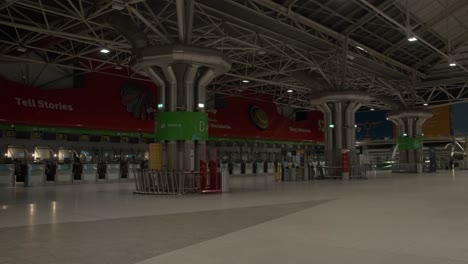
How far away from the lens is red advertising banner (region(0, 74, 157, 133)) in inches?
896

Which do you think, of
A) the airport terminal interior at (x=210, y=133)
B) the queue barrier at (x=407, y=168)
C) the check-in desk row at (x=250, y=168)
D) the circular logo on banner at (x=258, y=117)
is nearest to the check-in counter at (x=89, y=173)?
the airport terminal interior at (x=210, y=133)

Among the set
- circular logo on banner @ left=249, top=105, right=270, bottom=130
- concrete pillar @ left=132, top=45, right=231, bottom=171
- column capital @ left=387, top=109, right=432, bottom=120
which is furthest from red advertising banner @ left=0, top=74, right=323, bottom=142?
column capital @ left=387, top=109, right=432, bottom=120

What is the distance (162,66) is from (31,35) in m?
9.94

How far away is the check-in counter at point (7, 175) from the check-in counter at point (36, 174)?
2.64ft

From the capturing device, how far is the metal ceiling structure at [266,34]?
60.4 ft

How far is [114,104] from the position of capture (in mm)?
27172

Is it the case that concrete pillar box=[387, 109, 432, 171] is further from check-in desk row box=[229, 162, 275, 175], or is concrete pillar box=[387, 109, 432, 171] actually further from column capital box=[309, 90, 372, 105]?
column capital box=[309, 90, 372, 105]

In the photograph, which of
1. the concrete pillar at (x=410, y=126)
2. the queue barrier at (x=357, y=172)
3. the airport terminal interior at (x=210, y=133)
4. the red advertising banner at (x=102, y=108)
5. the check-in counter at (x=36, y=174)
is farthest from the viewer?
the concrete pillar at (x=410, y=126)

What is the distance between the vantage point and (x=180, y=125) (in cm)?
1562

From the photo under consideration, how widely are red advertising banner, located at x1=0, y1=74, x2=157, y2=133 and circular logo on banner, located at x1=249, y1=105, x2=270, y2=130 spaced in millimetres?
10873

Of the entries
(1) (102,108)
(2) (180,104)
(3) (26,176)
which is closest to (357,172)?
(2) (180,104)

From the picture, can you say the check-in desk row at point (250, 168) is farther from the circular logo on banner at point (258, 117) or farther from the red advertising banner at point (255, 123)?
the circular logo on banner at point (258, 117)

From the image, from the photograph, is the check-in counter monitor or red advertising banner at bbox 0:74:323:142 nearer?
red advertising banner at bbox 0:74:323:142

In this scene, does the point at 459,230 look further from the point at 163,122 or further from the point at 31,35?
the point at 31,35
